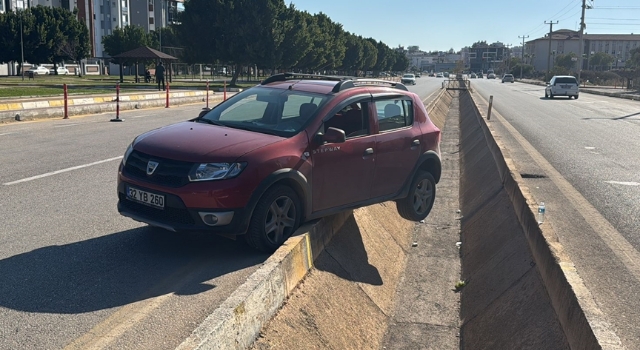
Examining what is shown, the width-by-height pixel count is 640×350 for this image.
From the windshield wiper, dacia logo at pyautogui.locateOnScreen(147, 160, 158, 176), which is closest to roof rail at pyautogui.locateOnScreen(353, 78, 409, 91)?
the windshield wiper

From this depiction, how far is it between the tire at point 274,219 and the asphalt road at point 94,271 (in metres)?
0.19

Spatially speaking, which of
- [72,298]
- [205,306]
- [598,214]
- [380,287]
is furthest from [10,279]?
[598,214]

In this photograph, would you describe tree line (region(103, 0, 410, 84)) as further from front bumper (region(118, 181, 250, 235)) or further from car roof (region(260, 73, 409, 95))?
front bumper (region(118, 181, 250, 235))

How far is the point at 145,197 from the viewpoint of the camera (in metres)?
5.87

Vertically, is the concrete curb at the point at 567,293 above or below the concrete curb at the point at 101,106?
below

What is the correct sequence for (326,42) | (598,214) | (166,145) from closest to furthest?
(166,145) < (598,214) < (326,42)

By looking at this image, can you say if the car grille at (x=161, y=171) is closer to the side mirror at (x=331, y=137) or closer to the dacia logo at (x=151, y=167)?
the dacia logo at (x=151, y=167)

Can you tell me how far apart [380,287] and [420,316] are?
526 millimetres

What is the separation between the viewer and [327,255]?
21.4 ft

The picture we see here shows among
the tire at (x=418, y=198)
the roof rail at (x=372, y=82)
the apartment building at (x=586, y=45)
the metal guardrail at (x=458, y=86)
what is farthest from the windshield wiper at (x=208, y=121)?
the apartment building at (x=586, y=45)

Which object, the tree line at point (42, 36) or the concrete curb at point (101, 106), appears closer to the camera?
the concrete curb at point (101, 106)

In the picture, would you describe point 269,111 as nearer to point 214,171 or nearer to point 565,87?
point 214,171

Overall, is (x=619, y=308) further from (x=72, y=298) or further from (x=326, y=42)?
(x=326, y=42)

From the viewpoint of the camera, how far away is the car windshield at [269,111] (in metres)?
→ 6.58
